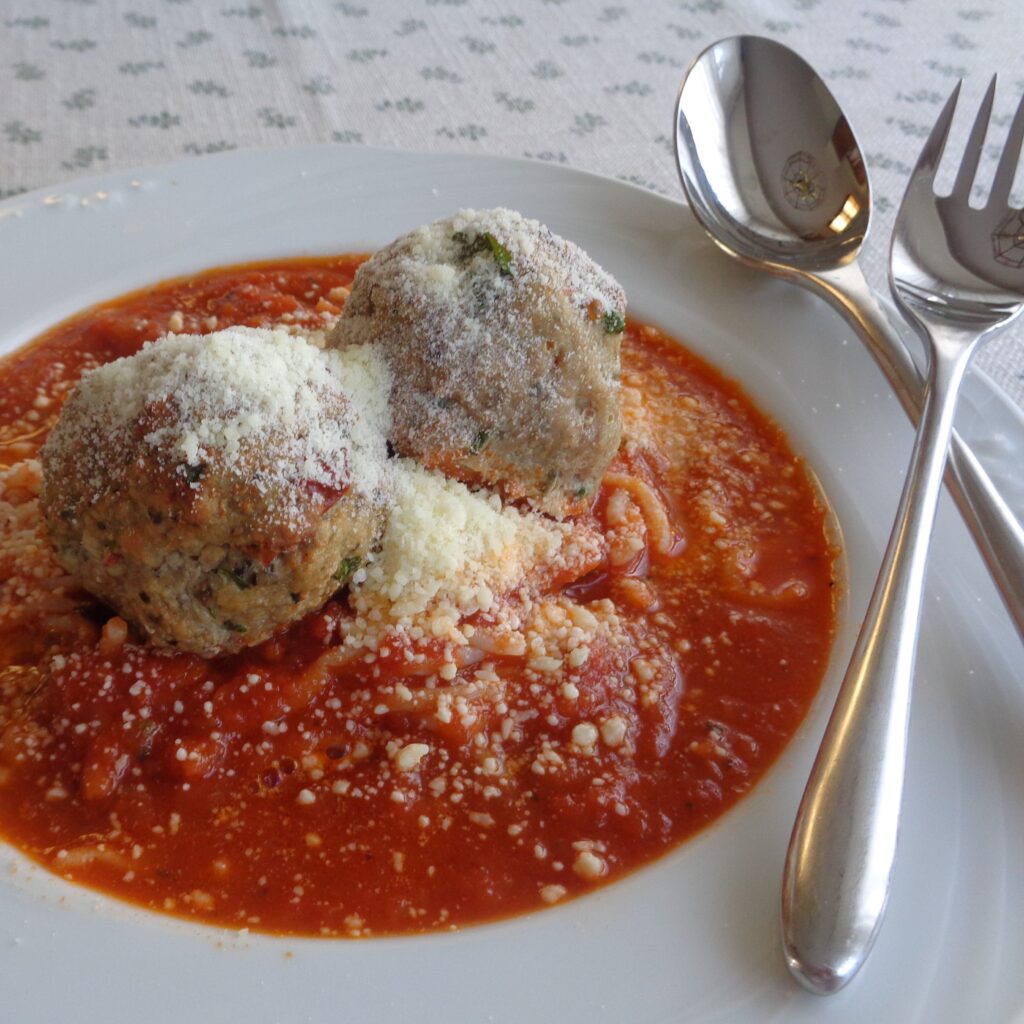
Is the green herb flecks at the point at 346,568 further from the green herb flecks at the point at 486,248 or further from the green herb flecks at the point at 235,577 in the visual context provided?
the green herb flecks at the point at 486,248

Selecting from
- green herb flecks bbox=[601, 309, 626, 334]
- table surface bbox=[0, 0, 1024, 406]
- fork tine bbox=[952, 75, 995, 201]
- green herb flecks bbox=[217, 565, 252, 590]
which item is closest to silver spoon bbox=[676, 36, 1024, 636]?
fork tine bbox=[952, 75, 995, 201]

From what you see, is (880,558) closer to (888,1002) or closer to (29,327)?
(888,1002)

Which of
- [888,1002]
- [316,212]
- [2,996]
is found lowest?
[2,996]

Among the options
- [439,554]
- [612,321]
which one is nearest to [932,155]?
[612,321]

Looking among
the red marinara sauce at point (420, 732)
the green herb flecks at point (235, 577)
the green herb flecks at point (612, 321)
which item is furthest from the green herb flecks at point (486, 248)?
the green herb flecks at point (235, 577)

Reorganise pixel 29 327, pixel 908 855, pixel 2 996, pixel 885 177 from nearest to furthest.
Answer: pixel 2 996 → pixel 908 855 → pixel 29 327 → pixel 885 177

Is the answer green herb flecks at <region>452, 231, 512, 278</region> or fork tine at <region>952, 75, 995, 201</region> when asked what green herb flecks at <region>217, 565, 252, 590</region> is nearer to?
green herb flecks at <region>452, 231, 512, 278</region>

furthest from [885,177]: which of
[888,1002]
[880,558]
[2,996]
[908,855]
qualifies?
[2,996]
